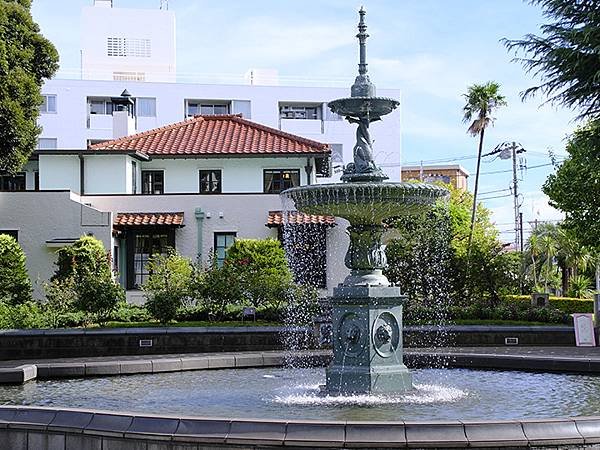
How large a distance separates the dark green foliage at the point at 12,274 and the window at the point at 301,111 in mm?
34381

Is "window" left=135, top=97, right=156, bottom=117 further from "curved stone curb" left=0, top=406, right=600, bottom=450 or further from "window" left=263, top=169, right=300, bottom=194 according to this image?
"curved stone curb" left=0, top=406, right=600, bottom=450

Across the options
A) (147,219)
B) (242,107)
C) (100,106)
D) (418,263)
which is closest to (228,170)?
(147,219)

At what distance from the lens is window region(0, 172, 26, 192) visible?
3556cm

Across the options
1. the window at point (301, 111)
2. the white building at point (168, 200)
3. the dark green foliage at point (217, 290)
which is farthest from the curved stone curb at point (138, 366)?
the window at point (301, 111)

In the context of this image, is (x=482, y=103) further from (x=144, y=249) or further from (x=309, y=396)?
(x=309, y=396)

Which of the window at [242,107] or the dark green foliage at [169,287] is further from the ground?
the window at [242,107]

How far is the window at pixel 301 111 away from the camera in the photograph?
60.6m

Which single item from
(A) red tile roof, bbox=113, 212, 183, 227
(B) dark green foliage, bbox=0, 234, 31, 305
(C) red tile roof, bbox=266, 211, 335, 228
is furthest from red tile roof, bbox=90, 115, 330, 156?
(B) dark green foliage, bbox=0, 234, 31, 305

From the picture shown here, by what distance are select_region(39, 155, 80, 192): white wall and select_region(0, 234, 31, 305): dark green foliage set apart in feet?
19.9

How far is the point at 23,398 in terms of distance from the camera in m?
12.9

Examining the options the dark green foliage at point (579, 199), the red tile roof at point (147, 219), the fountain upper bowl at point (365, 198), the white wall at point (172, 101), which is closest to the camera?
the fountain upper bowl at point (365, 198)

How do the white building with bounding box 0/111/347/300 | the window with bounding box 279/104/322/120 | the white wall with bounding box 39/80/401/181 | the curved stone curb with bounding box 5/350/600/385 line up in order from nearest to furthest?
the curved stone curb with bounding box 5/350/600/385, the white building with bounding box 0/111/347/300, the white wall with bounding box 39/80/401/181, the window with bounding box 279/104/322/120

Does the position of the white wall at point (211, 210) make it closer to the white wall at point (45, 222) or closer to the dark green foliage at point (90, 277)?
the white wall at point (45, 222)

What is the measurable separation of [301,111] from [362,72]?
47962 mm
